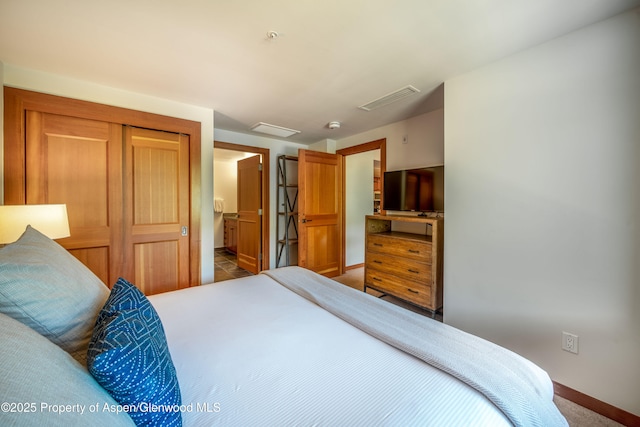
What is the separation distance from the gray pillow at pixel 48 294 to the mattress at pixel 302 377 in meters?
0.35

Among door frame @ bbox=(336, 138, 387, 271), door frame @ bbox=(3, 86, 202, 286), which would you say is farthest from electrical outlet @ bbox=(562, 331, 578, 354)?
door frame @ bbox=(3, 86, 202, 286)

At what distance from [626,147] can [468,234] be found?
3.31 ft

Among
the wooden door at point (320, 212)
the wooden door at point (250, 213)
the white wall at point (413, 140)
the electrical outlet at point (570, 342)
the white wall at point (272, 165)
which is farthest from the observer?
the wooden door at point (250, 213)

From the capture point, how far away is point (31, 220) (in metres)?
1.56

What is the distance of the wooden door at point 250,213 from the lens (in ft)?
13.8

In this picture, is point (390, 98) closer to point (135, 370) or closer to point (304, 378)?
point (304, 378)

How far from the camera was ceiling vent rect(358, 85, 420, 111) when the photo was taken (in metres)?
2.39

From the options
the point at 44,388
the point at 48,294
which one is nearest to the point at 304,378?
the point at 44,388

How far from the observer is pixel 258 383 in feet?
2.87

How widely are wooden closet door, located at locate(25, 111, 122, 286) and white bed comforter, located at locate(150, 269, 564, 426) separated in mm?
1578

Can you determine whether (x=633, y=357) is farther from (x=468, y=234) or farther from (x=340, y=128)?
(x=340, y=128)

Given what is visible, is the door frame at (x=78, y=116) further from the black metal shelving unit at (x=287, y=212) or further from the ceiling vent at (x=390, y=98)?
the ceiling vent at (x=390, y=98)

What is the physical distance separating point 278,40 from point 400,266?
7.77 feet

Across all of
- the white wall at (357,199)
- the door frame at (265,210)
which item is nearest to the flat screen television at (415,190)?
the white wall at (357,199)
